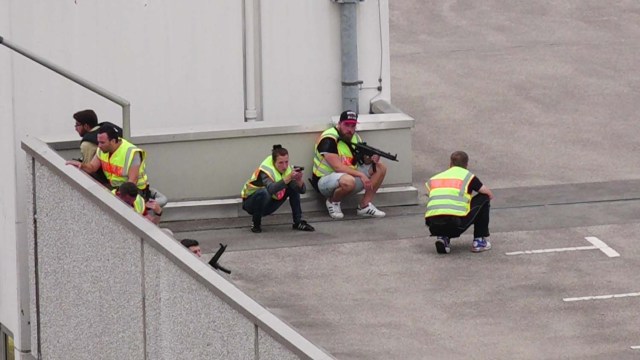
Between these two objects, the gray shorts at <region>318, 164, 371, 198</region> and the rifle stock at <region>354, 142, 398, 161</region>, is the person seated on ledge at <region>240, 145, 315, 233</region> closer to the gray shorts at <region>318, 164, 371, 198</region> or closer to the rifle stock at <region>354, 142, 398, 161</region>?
the gray shorts at <region>318, 164, 371, 198</region>

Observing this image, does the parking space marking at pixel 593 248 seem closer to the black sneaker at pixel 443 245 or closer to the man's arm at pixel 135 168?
the black sneaker at pixel 443 245

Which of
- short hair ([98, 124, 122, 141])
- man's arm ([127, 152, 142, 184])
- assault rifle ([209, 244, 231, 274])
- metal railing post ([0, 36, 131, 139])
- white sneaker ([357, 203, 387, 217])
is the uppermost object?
metal railing post ([0, 36, 131, 139])

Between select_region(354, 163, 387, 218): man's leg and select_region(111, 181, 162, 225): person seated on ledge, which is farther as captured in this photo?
select_region(354, 163, 387, 218): man's leg

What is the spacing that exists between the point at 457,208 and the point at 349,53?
3.41m

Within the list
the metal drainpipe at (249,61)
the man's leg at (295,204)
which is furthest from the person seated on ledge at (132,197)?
the metal drainpipe at (249,61)

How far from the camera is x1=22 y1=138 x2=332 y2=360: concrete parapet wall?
566 inches

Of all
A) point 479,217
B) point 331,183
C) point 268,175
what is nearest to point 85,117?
point 268,175

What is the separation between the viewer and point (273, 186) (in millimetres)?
20938

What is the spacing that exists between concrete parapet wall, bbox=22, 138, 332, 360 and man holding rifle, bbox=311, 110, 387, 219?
361 cm

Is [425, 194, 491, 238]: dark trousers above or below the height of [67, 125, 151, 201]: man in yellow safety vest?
below

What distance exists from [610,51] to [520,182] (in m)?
7.32

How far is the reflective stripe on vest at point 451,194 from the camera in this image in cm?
2023

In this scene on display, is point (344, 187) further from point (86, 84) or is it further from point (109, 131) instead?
point (86, 84)

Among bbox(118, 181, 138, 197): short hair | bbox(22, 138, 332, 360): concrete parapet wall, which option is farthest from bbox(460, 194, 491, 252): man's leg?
bbox(22, 138, 332, 360): concrete parapet wall
